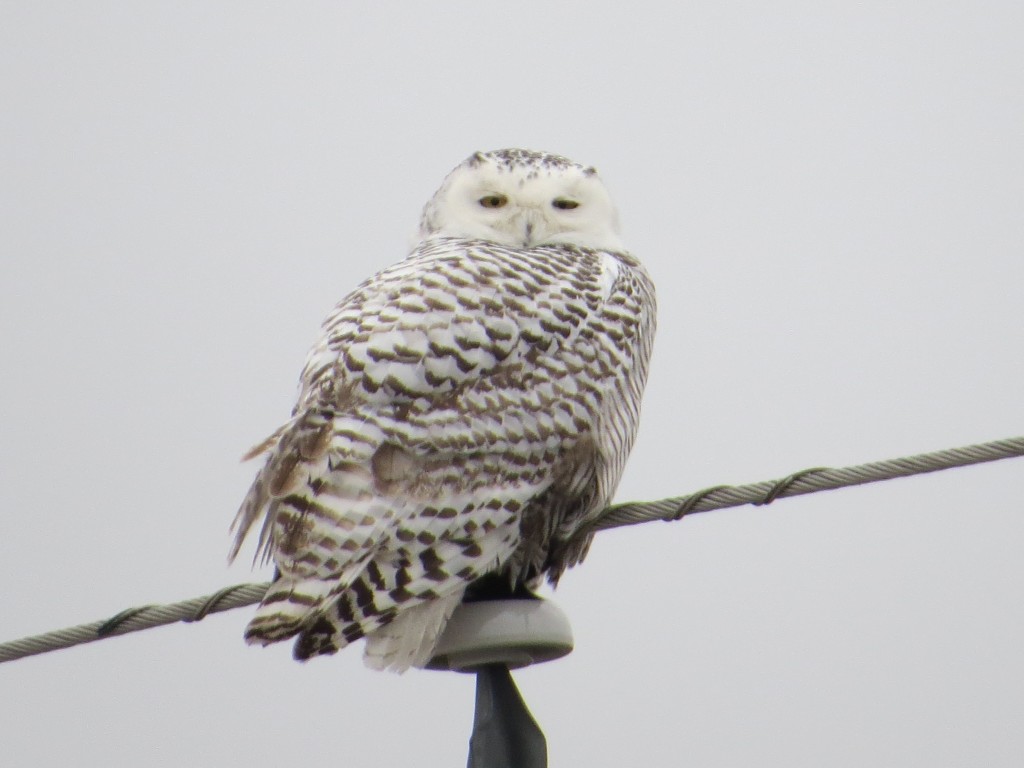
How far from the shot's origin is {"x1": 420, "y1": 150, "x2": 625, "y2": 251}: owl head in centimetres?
499

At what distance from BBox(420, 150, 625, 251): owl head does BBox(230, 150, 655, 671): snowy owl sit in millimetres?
422

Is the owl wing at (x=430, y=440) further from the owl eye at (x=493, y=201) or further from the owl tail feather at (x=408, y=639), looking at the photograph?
the owl eye at (x=493, y=201)

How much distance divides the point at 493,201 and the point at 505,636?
1.61 meters

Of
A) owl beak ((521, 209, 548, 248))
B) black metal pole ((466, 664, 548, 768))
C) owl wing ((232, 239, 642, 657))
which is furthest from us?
owl beak ((521, 209, 548, 248))

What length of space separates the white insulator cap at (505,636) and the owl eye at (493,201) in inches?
58.3

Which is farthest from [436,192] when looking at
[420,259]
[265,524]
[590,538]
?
[265,524]

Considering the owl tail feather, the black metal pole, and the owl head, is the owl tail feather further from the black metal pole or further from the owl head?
the owl head

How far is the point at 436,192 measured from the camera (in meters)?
5.23

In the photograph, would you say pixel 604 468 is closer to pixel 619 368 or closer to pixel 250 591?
pixel 619 368

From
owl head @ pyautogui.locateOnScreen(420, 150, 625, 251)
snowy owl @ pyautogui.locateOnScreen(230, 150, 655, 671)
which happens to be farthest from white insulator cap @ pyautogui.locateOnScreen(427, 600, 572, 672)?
owl head @ pyautogui.locateOnScreen(420, 150, 625, 251)

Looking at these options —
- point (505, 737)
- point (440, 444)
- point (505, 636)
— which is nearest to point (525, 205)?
point (440, 444)

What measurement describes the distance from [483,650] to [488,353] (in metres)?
0.67

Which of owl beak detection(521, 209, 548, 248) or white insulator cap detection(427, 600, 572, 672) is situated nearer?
white insulator cap detection(427, 600, 572, 672)

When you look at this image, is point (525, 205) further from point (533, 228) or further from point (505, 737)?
point (505, 737)
